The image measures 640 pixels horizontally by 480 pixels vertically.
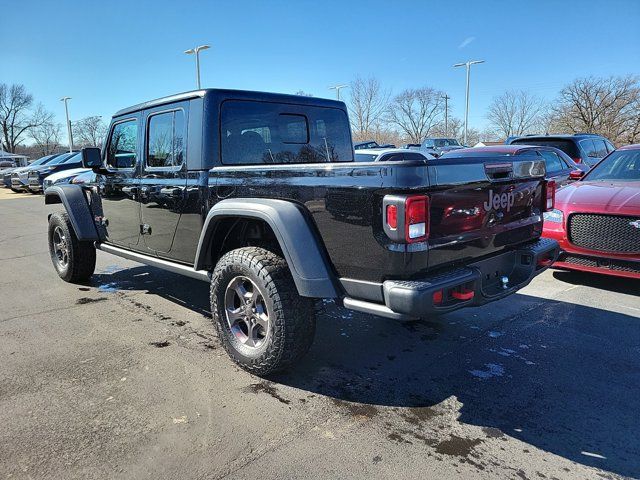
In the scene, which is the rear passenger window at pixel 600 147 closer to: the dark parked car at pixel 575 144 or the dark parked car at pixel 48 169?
the dark parked car at pixel 575 144

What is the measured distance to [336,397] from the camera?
302 centimetres

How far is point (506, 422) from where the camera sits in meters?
2.72

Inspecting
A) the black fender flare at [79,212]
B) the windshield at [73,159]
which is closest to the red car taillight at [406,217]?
the black fender flare at [79,212]

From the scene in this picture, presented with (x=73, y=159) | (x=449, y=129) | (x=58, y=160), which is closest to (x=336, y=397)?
(x=73, y=159)

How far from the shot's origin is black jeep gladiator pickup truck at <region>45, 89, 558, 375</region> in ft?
8.46

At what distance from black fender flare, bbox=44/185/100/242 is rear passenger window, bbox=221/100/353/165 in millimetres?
2481

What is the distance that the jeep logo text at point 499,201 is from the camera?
302 centimetres

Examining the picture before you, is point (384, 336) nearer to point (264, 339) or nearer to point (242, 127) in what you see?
point (264, 339)

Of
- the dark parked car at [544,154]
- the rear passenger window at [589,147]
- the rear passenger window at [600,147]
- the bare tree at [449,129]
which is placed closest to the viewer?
the dark parked car at [544,154]

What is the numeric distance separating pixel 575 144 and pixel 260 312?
989 cm

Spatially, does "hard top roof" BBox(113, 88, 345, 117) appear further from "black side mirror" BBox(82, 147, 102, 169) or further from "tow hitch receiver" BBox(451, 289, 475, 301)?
"tow hitch receiver" BBox(451, 289, 475, 301)

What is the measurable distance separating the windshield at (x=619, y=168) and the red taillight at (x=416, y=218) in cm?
446

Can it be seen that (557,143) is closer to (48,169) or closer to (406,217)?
(406,217)

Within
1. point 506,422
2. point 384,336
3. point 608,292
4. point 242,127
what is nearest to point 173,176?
point 242,127
